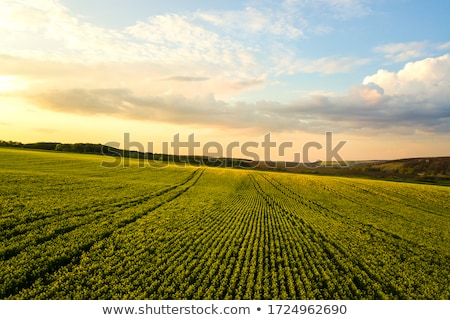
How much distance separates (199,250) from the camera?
17.2 m

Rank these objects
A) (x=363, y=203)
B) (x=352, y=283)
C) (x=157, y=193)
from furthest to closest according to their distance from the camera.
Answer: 1. (x=363, y=203)
2. (x=157, y=193)
3. (x=352, y=283)

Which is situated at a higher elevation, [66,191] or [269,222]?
[66,191]

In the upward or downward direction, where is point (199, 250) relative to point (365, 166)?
downward

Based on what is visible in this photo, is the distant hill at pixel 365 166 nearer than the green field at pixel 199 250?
No

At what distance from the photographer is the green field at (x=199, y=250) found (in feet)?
40.6

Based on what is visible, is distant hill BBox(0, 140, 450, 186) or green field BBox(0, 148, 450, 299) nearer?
green field BBox(0, 148, 450, 299)

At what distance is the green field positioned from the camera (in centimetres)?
1238

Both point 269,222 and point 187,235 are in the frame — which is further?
point 269,222

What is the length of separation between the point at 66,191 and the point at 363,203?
40.5 m

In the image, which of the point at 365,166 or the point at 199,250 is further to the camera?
the point at 365,166

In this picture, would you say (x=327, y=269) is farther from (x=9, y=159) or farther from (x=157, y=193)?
(x=9, y=159)
